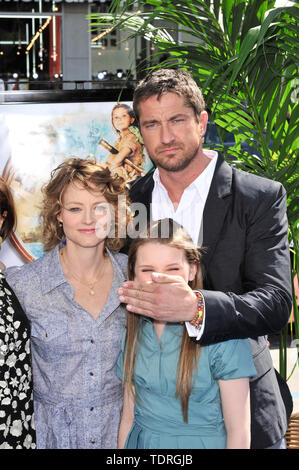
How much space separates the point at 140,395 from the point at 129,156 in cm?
124

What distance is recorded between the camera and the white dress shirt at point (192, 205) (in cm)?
195

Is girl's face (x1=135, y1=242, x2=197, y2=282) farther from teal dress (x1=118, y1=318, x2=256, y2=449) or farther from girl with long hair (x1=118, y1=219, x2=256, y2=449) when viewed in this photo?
teal dress (x1=118, y1=318, x2=256, y2=449)

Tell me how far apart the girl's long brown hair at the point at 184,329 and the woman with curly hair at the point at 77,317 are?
8cm

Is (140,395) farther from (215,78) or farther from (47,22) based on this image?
(47,22)

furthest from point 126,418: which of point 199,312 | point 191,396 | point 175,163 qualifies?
point 175,163

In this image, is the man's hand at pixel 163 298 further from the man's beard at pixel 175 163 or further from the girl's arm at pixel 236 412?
the man's beard at pixel 175 163

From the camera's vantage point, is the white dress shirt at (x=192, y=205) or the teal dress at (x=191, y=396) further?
the white dress shirt at (x=192, y=205)

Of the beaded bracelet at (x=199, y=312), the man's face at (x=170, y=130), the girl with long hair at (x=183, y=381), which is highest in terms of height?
the man's face at (x=170, y=130)

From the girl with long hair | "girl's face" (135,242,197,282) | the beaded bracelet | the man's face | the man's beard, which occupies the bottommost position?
the girl with long hair

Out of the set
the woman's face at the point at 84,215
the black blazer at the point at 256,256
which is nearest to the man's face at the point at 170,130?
the black blazer at the point at 256,256

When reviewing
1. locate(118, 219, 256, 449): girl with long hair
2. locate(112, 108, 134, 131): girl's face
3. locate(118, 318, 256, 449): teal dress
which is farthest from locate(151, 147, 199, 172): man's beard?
locate(112, 108, 134, 131): girl's face

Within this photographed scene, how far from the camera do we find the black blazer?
1.76m

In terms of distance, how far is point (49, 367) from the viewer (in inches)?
70.4

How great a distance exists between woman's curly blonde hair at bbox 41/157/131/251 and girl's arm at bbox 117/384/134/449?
0.47 metres
